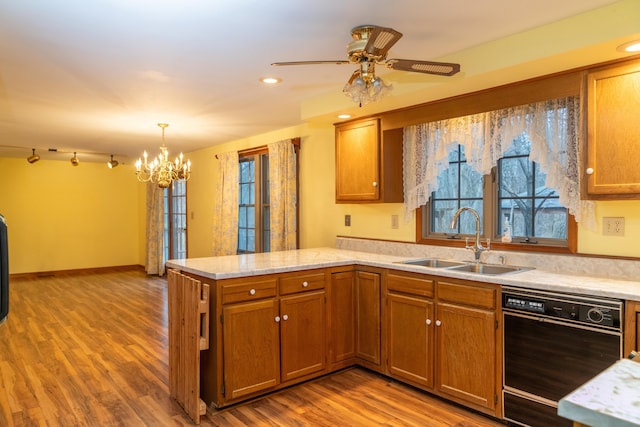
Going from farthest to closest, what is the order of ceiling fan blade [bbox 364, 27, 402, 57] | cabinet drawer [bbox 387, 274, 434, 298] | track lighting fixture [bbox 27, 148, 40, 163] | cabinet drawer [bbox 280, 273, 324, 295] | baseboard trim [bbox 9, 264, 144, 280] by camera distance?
baseboard trim [bbox 9, 264, 144, 280], track lighting fixture [bbox 27, 148, 40, 163], cabinet drawer [bbox 280, 273, 324, 295], cabinet drawer [bbox 387, 274, 434, 298], ceiling fan blade [bbox 364, 27, 402, 57]

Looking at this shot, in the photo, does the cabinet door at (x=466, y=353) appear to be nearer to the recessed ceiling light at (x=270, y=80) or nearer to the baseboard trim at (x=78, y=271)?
the recessed ceiling light at (x=270, y=80)

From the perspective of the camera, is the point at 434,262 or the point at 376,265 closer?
the point at 376,265

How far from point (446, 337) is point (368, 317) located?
0.70 meters

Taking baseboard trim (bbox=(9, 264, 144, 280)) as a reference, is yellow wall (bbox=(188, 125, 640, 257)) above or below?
above

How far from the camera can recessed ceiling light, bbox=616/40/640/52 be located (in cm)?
212

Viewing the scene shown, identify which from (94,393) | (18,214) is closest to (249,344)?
(94,393)

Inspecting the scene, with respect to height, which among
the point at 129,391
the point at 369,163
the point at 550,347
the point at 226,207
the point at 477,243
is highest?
the point at 369,163

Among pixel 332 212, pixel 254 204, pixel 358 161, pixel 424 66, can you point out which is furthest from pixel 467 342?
pixel 254 204

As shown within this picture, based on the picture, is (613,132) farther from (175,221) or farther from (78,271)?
(78,271)

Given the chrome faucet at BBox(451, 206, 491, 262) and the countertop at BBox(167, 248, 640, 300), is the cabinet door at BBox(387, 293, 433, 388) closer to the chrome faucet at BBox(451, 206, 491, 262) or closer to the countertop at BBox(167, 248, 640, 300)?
the countertop at BBox(167, 248, 640, 300)

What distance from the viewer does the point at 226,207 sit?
6.04m

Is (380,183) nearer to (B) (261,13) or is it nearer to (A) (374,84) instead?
(A) (374,84)

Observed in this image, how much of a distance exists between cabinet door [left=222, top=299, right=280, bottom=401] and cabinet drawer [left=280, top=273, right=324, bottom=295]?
A: 0.13 m

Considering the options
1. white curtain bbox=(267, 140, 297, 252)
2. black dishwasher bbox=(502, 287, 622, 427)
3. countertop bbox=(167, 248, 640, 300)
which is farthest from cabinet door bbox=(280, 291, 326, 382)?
white curtain bbox=(267, 140, 297, 252)
